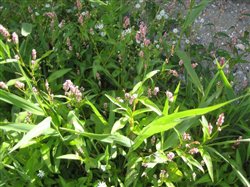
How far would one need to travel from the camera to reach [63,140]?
195cm

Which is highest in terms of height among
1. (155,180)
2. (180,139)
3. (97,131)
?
(180,139)

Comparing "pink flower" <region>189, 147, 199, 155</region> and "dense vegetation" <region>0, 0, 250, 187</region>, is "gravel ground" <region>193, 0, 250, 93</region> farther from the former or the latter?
"pink flower" <region>189, 147, 199, 155</region>

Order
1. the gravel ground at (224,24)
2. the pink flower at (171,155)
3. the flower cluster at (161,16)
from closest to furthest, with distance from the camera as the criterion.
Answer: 1. the pink flower at (171,155)
2. the flower cluster at (161,16)
3. the gravel ground at (224,24)

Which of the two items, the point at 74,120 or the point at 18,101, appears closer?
the point at 18,101

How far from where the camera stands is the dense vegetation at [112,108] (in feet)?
→ 6.31

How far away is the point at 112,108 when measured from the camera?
217 cm

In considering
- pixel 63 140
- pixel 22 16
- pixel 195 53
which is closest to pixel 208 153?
pixel 63 140

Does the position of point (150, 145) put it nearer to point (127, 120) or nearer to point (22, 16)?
point (127, 120)

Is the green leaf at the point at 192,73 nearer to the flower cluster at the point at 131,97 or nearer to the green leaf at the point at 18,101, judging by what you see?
the flower cluster at the point at 131,97

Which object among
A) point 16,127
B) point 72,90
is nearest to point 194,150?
point 72,90

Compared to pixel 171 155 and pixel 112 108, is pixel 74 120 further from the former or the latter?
pixel 171 155

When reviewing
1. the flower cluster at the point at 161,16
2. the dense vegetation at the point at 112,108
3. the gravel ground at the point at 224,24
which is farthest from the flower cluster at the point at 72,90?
the gravel ground at the point at 224,24

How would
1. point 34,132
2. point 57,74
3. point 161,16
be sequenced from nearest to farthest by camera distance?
point 34,132 < point 57,74 < point 161,16

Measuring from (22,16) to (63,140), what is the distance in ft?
3.91
